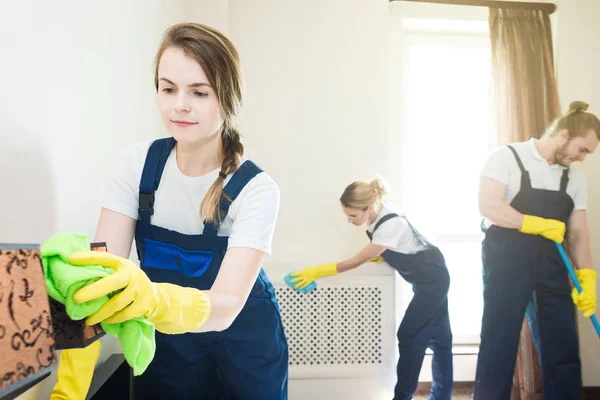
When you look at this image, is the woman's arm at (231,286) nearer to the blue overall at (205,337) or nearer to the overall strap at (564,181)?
the blue overall at (205,337)

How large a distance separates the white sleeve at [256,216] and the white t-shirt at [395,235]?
1157 millimetres

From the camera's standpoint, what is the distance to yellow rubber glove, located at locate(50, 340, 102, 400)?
75cm

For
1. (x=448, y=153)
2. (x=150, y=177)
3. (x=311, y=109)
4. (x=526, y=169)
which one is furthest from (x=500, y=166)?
(x=150, y=177)

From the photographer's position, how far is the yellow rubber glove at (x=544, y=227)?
1912mm

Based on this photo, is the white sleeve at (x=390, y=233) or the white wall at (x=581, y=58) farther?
the white wall at (x=581, y=58)

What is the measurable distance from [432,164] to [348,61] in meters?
0.72

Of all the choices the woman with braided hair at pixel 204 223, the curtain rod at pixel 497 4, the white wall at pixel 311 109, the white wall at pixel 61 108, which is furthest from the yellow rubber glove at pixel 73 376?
the curtain rod at pixel 497 4

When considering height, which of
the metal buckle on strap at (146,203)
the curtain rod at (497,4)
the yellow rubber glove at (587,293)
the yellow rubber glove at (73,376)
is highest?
the curtain rod at (497,4)

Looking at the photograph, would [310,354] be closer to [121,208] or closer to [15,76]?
[121,208]

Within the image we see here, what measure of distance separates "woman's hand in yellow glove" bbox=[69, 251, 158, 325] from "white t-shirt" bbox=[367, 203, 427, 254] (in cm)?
152

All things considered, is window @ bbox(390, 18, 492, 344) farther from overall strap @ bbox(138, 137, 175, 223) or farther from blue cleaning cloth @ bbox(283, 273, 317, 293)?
overall strap @ bbox(138, 137, 175, 223)

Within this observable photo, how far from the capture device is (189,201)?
942 millimetres

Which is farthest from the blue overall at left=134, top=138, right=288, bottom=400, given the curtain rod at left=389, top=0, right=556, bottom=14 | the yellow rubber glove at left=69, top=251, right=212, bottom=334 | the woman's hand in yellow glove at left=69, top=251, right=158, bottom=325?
the curtain rod at left=389, top=0, right=556, bottom=14

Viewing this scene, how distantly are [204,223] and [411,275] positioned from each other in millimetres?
1359
